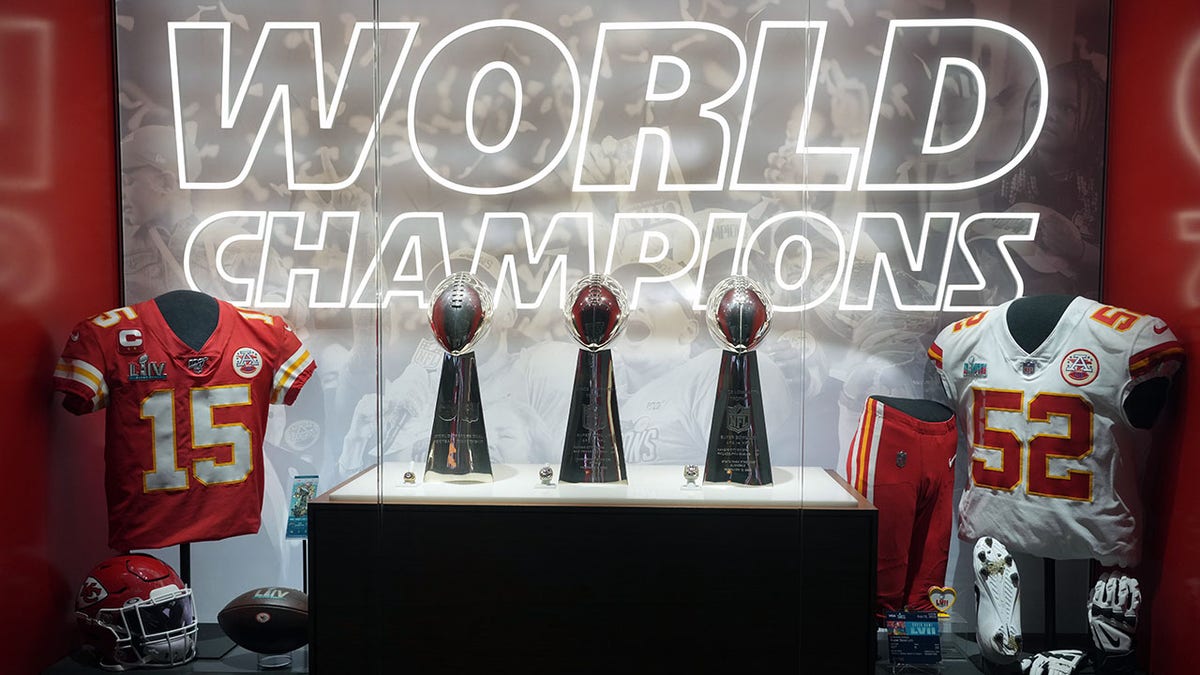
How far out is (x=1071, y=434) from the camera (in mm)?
1791

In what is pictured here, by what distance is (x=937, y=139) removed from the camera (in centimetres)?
194

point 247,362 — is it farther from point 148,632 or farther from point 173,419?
point 148,632

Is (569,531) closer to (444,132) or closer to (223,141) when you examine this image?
(444,132)

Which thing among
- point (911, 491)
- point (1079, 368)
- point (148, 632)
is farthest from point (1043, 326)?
point (148, 632)

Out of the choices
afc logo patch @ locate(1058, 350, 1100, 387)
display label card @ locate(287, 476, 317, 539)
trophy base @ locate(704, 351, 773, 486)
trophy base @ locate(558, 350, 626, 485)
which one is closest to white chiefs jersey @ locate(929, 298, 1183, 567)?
afc logo patch @ locate(1058, 350, 1100, 387)

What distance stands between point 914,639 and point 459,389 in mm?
1123

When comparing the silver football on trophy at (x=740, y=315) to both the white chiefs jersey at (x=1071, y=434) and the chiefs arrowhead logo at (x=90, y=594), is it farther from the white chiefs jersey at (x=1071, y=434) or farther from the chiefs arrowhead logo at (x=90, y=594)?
the chiefs arrowhead logo at (x=90, y=594)

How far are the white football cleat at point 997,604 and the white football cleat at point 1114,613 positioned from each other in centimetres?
16

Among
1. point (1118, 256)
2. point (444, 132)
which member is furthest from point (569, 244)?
point (1118, 256)

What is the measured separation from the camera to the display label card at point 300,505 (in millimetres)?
1960

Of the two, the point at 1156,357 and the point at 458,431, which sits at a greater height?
the point at 1156,357

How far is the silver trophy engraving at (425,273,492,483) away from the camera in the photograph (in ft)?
5.89

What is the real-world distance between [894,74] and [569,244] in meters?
0.86

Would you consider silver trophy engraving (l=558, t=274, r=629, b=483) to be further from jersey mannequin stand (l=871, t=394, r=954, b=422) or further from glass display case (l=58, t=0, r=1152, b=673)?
jersey mannequin stand (l=871, t=394, r=954, b=422)
